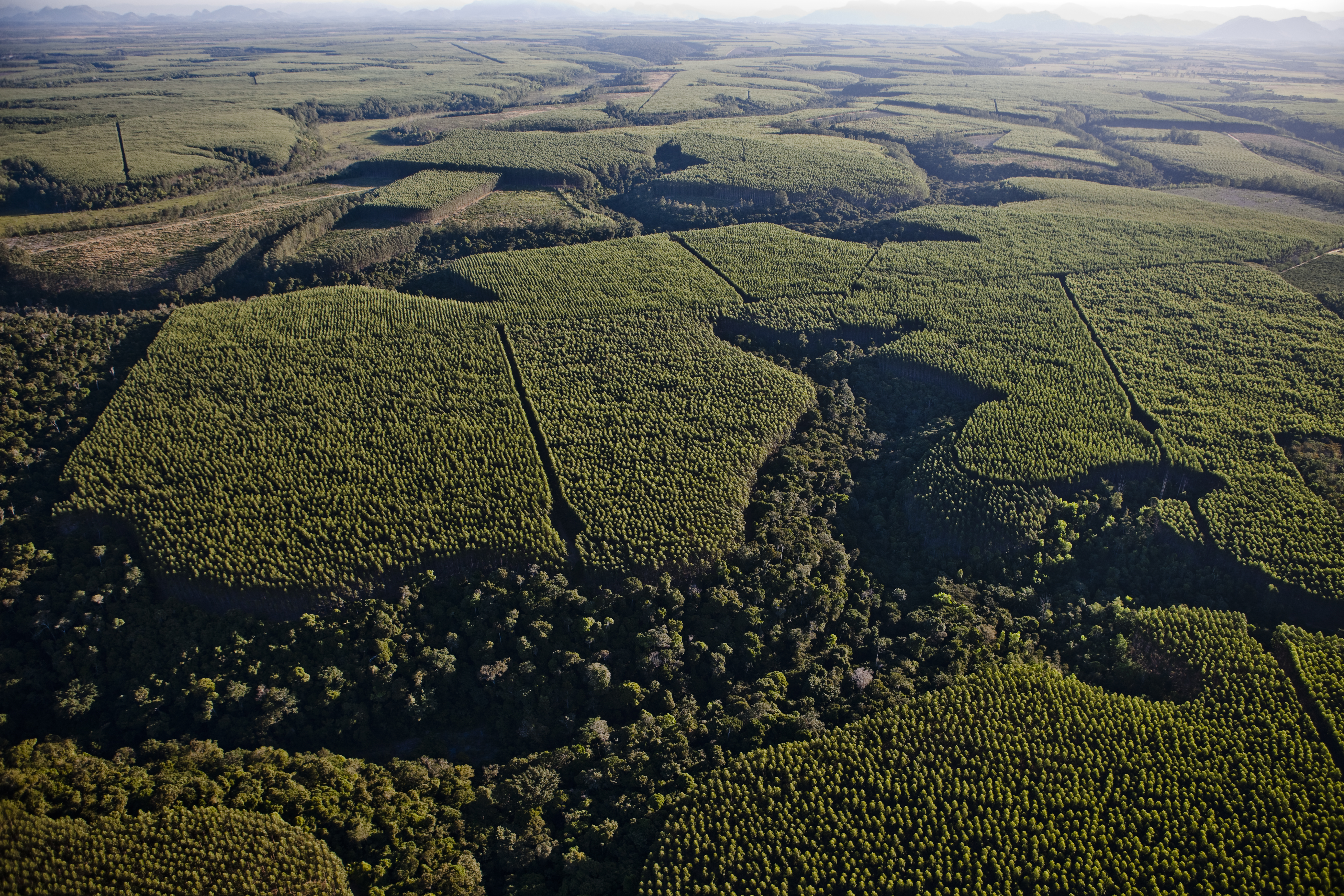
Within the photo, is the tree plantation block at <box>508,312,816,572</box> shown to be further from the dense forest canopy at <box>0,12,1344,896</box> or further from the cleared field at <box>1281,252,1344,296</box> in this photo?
the cleared field at <box>1281,252,1344,296</box>

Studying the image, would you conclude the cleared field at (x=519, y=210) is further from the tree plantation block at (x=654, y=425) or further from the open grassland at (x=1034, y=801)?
the open grassland at (x=1034, y=801)

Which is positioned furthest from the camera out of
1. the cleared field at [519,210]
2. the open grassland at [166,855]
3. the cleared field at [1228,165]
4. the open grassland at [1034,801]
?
the cleared field at [1228,165]

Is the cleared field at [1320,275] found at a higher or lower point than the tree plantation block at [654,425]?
higher

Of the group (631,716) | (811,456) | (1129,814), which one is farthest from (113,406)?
(1129,814)

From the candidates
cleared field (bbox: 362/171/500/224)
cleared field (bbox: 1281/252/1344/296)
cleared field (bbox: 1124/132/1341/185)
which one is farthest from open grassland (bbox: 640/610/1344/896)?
cleared field (bbox: 1124/132/1341/185)

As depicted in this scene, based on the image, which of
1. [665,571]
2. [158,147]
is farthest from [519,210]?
[665,571]

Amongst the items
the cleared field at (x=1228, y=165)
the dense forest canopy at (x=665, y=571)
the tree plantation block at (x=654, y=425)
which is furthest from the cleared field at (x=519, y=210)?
the cleared field at (x=1228, y=165)

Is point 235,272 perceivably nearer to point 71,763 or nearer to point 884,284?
point 71,763

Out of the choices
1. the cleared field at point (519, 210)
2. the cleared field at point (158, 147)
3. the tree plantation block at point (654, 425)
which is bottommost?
the tree plantation block at point (654, 425)
